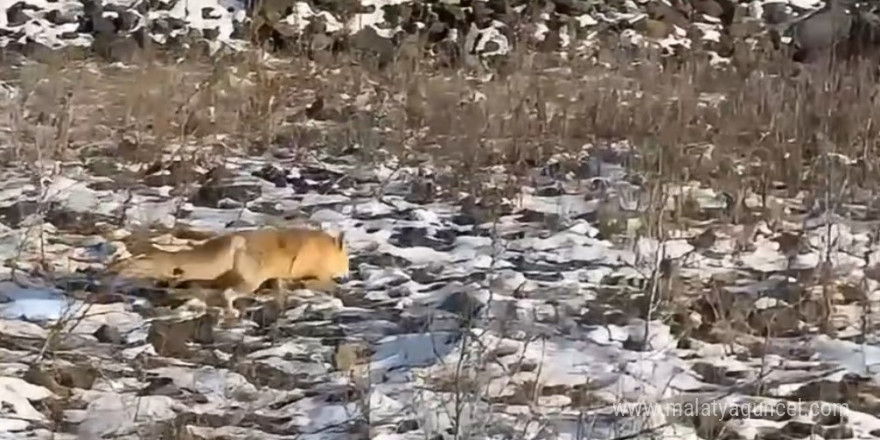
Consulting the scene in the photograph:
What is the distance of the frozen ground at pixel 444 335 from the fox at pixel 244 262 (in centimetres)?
8

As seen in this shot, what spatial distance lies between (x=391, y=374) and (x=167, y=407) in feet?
1.92

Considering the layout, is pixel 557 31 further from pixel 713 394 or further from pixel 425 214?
pixel 713 394

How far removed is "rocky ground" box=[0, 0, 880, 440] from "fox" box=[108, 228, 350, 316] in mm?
70

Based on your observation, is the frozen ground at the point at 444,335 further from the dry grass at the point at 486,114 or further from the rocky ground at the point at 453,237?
the dry grass at the point at 486,114

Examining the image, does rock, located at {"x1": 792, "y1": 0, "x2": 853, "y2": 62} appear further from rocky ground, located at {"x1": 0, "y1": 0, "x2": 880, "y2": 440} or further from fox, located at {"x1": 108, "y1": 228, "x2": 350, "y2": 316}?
fox, located at {"x1": 108, "y1": 228, "x2": 350, "y2": 316}

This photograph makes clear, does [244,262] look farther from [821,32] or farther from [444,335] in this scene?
[821,32]

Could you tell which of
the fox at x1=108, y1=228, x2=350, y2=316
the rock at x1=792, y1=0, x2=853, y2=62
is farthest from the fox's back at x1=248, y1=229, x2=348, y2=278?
the rock at x1=792, y1=0, x2=853, y2=62

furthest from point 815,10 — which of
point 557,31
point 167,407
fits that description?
point 167,407

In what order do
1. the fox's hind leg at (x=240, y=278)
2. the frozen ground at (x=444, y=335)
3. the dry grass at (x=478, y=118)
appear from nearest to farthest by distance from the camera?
the frozen ground at (x=444, y=335)
the fox's hind leg at (x=240, y=278)
the dry grass at (x=478, y=118)

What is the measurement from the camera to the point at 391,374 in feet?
11.2

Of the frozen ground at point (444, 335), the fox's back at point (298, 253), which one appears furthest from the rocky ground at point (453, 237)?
the fox's back at point (298, 253)

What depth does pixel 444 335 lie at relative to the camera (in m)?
3.69

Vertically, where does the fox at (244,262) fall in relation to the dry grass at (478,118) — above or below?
above

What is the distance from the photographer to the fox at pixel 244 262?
12.8 ft
